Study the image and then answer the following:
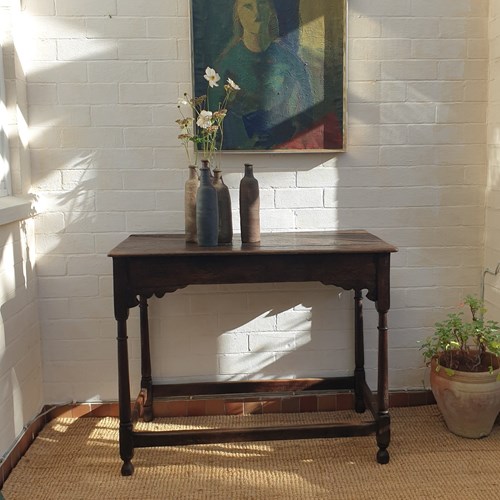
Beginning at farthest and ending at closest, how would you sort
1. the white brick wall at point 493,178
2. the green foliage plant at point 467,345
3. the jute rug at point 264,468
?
the white brick wall at point 493,178 < the green foliage plant at point 467,345 < the jute rug at point 264,468

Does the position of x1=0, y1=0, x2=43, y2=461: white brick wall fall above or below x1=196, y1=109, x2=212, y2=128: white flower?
below

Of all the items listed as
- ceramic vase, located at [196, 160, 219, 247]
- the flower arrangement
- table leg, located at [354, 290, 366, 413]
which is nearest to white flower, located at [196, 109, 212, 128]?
the flower arrangement

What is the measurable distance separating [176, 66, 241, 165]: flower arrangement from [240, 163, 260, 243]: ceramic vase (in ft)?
0.81

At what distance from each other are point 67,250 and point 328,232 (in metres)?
1.27

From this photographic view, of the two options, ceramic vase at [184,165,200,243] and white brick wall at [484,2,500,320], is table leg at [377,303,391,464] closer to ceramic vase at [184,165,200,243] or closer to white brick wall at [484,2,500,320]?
white brick wall at [484,2,500,320]

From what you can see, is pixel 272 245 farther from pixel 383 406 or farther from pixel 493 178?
pixel 493 178

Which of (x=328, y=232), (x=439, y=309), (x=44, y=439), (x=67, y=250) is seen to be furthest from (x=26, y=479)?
(x=439, y=309)

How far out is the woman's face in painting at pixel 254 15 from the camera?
2.85m

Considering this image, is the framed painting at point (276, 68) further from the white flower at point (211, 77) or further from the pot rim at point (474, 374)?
the pot rim at point (474, 374)

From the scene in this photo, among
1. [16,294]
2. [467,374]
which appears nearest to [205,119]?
[16,294]

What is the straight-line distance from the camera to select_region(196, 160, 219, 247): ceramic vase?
98.7 inches

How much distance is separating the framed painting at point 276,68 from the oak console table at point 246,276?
0.60m

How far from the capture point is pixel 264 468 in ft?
8.53

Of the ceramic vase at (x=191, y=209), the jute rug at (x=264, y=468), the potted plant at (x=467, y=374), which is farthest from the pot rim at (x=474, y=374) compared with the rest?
the ceramic vase at (x=191, y=209)
